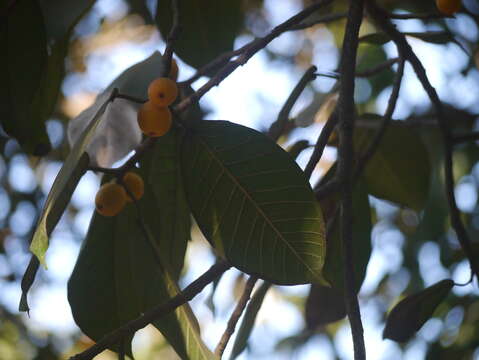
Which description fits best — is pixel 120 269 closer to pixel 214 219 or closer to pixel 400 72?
pixel 214 219

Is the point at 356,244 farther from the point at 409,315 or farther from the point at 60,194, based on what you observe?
the point at 60,194

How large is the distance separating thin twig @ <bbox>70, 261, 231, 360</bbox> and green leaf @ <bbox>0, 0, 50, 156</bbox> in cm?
43

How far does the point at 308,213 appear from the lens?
78cm

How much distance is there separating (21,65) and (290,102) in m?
0.41

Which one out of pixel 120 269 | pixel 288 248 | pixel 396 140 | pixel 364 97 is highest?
pixel 364 97

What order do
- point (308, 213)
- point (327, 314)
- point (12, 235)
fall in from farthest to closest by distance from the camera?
point (12, 235), point (327, 314), point (308, 213)

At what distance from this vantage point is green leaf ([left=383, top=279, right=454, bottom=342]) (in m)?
0.97

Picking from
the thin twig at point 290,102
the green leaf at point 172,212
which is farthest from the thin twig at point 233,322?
the thin twig at point 290,102

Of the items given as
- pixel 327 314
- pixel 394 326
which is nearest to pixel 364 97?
pixel 327 314

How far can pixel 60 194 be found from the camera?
0.66 m

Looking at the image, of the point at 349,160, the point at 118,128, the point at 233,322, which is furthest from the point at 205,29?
the point at 233,322

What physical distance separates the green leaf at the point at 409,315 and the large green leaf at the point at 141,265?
31cm

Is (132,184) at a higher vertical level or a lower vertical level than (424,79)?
lower

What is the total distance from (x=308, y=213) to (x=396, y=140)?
619 mm
